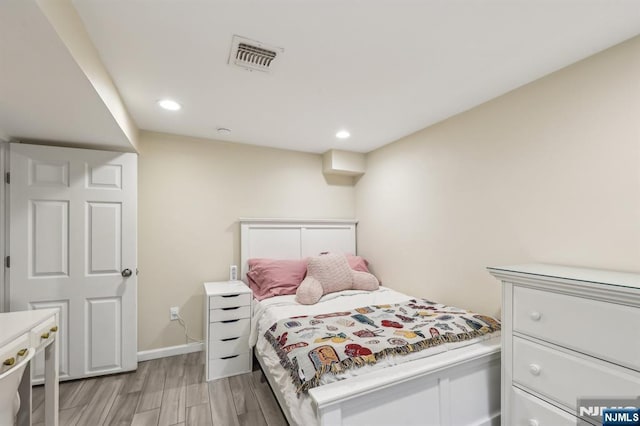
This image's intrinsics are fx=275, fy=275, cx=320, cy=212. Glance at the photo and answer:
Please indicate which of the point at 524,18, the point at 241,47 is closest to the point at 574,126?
the point at 524,18

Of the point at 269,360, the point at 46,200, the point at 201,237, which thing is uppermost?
the point at 46,200

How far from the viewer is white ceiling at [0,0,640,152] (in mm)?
1222

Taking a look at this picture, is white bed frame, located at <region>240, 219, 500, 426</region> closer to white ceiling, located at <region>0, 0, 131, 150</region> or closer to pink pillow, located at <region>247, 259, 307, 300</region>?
pink pillow, located at <region>247, 259, 307, 300</region>

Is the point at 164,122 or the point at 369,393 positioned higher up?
the point at 164,122

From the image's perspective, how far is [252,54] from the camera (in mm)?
1570

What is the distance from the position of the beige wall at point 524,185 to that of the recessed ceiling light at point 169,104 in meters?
2.18

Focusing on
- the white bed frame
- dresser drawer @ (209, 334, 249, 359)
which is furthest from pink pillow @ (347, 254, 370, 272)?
the white bed frame

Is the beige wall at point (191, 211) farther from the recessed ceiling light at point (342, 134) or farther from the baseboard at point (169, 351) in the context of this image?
the recessed ceiling light at point (342, 134)

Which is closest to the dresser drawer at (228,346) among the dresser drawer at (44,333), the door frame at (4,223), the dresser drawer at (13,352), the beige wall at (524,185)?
the dresser drawer at (44,333)

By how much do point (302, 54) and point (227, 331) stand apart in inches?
88.7

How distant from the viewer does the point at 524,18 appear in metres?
1.29

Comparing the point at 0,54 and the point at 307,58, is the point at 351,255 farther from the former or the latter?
the point at 0,54

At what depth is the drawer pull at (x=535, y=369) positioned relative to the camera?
4.65ft

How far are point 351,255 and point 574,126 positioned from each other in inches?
92.0
